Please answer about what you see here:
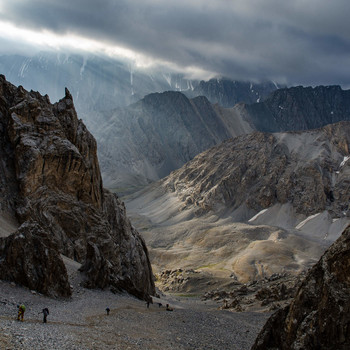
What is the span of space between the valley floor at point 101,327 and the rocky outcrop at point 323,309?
9.38 metres

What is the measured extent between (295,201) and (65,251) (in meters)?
151

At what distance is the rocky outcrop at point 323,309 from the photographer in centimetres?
1551

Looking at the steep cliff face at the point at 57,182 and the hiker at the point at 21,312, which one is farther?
the steep cliff face at the point at 57,182

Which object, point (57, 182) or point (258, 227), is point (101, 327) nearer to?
point (57, 182)

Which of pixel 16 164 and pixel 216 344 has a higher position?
A: pixel 16 164

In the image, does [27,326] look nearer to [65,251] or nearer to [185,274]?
[65,251]

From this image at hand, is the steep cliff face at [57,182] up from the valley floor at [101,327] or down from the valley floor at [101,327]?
up

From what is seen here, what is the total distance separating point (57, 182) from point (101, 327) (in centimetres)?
3139

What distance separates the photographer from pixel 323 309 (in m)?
16.1

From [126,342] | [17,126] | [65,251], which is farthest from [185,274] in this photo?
[126,342]

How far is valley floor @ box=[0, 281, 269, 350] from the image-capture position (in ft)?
64.4

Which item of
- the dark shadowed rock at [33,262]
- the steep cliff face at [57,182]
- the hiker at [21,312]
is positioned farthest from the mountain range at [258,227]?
the hiker at [21,312]

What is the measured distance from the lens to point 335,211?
578 feet

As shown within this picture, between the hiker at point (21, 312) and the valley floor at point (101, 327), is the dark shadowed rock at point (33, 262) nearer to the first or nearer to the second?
the valley floor at point (101, 327)
